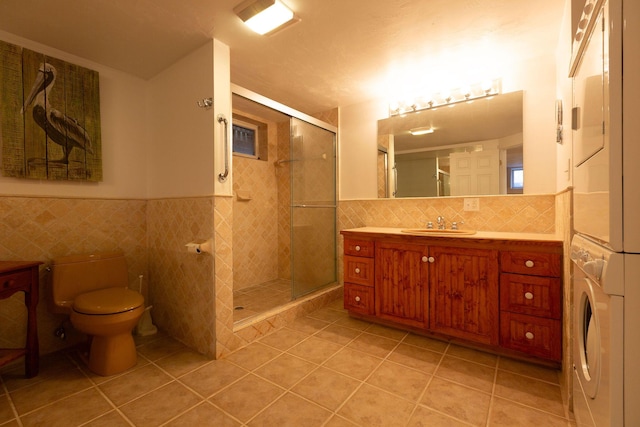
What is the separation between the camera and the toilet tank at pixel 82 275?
1878 mm

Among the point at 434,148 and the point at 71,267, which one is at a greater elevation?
the point at 434,148

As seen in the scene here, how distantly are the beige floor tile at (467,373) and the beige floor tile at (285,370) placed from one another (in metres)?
0.84

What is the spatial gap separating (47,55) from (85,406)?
7.71 feet

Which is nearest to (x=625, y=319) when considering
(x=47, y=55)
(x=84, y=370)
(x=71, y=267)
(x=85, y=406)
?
(x=85, y=406)

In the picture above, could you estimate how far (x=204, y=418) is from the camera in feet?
4.46

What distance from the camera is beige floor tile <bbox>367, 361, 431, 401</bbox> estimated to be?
155 centimetres

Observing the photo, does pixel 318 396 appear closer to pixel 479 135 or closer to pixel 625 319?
pixel 625 319

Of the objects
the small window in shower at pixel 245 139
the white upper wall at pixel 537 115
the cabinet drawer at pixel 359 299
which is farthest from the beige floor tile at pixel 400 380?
Result: the small window in shower at pixel 245 139

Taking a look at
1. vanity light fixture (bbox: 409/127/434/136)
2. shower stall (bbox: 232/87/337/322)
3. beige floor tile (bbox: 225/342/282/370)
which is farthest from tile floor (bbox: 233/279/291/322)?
vanity light fixture (bbox: 409/127/434/136)

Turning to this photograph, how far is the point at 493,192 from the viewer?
2.34m

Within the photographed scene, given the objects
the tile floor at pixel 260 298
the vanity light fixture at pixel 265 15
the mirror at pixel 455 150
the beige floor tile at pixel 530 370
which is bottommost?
the beige floor tile at pixel 530 370

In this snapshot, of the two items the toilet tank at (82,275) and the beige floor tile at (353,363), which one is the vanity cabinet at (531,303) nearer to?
the beige floor tile at (353,363)

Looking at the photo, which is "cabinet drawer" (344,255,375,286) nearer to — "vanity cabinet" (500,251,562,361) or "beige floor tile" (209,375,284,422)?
"vanity cabinet" (500,251,562,361)

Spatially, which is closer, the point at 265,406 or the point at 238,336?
the point at 265,406
